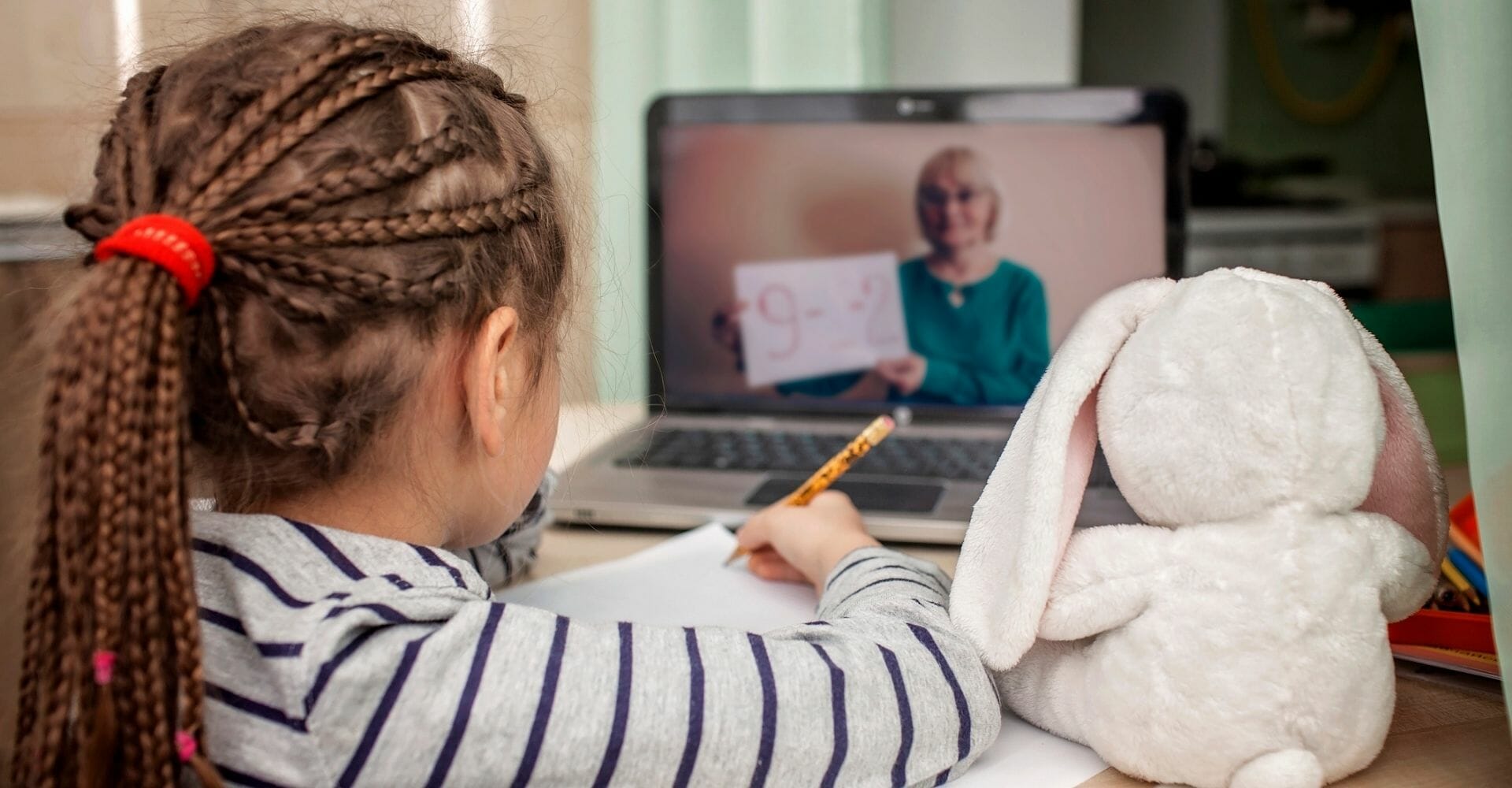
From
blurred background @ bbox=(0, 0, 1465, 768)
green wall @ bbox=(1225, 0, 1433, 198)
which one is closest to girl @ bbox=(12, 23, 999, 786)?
blurred background @ bbox=(0, 0, 1465, 768)

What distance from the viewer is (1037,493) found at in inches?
Result: 16.7

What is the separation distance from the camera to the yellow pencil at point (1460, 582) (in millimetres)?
538

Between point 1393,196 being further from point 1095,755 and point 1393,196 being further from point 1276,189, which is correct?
point 1095,755

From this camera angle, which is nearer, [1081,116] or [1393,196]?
[1081,116]

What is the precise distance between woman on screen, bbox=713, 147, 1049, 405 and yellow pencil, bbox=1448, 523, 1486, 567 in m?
0.35

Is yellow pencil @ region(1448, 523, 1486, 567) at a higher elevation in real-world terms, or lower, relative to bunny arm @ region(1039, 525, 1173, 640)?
lower

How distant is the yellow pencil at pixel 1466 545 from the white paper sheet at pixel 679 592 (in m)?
0.29

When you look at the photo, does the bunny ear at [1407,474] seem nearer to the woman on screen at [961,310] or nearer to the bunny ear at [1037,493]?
the bunny ear at [1037,493]

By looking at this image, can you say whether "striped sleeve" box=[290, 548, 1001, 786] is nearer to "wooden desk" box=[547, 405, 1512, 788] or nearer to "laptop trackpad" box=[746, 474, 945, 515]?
"wooden desk" box=[547, 405, 1512, 788]

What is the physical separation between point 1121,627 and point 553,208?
29 centimetres

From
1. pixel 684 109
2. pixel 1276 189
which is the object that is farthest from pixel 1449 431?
pixel 1276 189

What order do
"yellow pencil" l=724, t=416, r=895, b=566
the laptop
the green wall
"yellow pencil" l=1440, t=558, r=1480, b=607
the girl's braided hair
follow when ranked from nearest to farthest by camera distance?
the girl's braided hair, "yellow pencil" l=1440, t=558, r=1480, b=607, "yellow pencil" l=724, t=416, r=895, b=566, the laptop, the green wall

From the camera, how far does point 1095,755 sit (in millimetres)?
459

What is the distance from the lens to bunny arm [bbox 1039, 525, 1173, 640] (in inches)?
16.6
